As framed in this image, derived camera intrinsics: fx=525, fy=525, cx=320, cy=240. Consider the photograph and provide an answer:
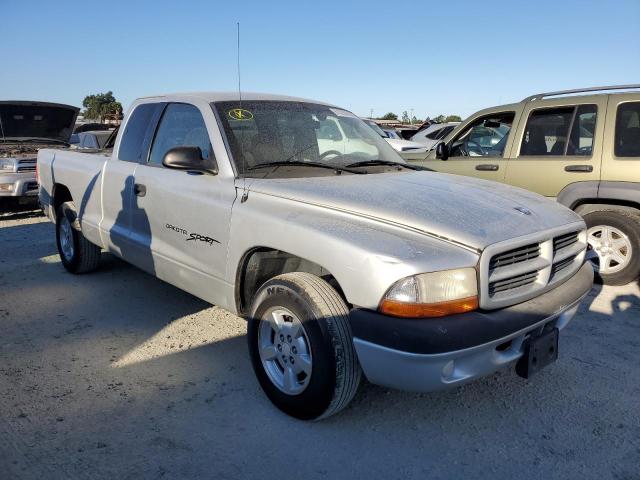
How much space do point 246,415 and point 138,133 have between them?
8.66ft

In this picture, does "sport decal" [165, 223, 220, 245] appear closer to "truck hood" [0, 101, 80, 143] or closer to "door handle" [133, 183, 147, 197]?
"door handle" [133, 183, 147, 197]

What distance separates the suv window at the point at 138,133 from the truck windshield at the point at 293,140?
949 mm

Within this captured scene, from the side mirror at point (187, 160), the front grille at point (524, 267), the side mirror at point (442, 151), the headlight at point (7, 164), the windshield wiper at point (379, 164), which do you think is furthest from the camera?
the headlight at point (7, 164)

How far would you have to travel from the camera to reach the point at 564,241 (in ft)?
10.0

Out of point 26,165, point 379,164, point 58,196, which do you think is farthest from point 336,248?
point 26,165

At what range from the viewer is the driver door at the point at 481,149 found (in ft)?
18.8

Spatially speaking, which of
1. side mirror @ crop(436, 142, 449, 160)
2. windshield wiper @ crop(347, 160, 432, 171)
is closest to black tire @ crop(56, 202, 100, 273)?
A: windshield wiper @ crop(347, 160, 432, 171)

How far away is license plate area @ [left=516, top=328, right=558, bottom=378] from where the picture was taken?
2.64 m

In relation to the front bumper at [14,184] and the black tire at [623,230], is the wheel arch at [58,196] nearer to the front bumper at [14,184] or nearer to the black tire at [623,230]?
the front bumper at [14,184]

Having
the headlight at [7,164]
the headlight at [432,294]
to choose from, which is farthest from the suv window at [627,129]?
the headlight at [7,164]

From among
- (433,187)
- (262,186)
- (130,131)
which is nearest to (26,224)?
(130,131)

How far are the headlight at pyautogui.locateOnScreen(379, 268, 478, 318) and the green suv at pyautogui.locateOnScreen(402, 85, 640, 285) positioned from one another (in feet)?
10.8

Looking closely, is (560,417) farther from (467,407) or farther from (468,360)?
(468,360)

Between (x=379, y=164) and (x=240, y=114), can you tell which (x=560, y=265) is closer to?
(x=379, y=164)
